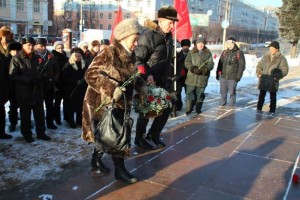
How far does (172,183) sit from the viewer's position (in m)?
3.66

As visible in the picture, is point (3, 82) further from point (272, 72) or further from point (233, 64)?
point (272, 72)

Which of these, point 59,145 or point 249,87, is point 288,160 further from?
point 249,87

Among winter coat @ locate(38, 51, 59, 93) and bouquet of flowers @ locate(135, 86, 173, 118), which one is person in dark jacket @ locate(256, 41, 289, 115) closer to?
bouquet of flowers @ locate(135, 86, 173, 118)

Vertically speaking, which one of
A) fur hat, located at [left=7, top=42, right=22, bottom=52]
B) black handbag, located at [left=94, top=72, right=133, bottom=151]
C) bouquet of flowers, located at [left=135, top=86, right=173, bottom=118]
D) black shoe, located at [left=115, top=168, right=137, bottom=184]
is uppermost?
fur hat, located at [left=7, top=42, right=22, bottom=52]

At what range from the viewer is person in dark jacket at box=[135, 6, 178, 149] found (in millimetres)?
4496

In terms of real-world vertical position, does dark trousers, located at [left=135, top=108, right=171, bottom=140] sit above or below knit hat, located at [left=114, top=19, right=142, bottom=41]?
below

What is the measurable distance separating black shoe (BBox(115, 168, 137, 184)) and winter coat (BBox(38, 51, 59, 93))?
7.90 ft

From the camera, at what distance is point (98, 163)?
3910 millimetres

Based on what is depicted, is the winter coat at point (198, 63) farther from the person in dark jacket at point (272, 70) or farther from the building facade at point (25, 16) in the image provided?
the building facade at point (25, 16)

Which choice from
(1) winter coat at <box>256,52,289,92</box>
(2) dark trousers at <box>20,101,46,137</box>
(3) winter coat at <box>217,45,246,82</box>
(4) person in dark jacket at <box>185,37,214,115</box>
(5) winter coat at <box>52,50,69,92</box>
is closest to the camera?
(2) dark trousers at <box>20,101,46,137</box>

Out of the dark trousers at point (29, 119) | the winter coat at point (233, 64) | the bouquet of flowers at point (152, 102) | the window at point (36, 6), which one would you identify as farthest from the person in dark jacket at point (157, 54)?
the window at point (36, 6)

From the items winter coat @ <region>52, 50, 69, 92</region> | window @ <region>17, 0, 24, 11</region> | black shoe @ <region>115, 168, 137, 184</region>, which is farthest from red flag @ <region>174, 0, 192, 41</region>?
window @ <region>17, 0, 24, 11</region>

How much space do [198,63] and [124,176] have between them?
411 centimetres

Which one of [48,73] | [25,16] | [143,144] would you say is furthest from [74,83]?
[25,16]
